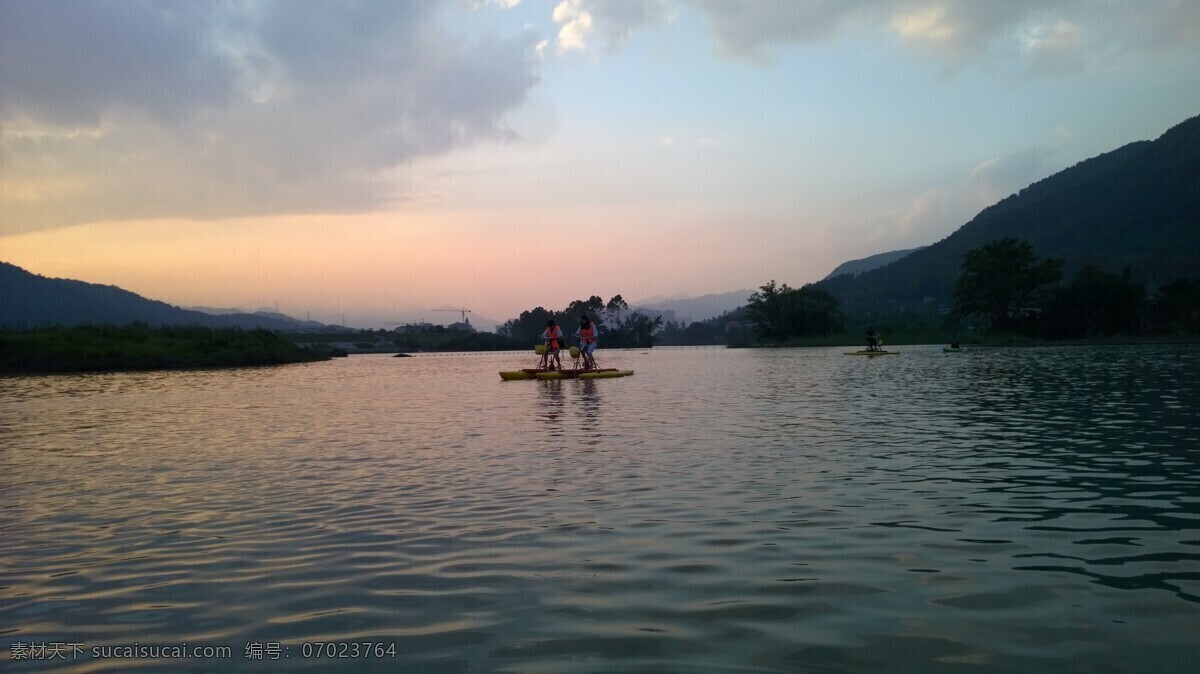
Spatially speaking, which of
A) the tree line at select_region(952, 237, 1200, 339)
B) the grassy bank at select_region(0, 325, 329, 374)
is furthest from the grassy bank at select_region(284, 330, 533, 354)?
the tree line at select_region(952, 237, 1200, 339)

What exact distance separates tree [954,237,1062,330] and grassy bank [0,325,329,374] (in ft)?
258

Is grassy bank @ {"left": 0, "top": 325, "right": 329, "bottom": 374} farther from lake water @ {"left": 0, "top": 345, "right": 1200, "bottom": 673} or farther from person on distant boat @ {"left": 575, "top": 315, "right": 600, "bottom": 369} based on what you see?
lake water @ {"left": 0, "top": 345, "right": 1200, "bottom": 673}

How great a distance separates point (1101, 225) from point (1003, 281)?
68497mm

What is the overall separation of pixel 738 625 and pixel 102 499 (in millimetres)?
7975

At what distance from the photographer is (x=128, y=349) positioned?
57219 millimetres

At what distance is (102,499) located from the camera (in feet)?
29.7

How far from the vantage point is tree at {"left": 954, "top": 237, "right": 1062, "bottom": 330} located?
296ft

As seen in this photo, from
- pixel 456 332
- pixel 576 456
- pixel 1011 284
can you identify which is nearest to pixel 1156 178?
pixel 1011 284

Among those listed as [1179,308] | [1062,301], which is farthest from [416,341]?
[1179,308]

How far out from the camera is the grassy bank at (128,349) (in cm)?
5147

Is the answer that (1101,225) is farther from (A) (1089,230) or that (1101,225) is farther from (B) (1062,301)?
(B) (1062,301)

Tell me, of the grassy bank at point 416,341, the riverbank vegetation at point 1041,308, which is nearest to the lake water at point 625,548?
the riverbank vegetation at point 1041,308

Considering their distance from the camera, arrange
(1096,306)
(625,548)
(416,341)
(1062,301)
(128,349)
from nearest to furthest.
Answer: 1. (625,548)
2. (128,349)
3. (1096,306)
4. (1062,301)
5. (416,341)

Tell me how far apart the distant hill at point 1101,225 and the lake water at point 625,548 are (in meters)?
128
